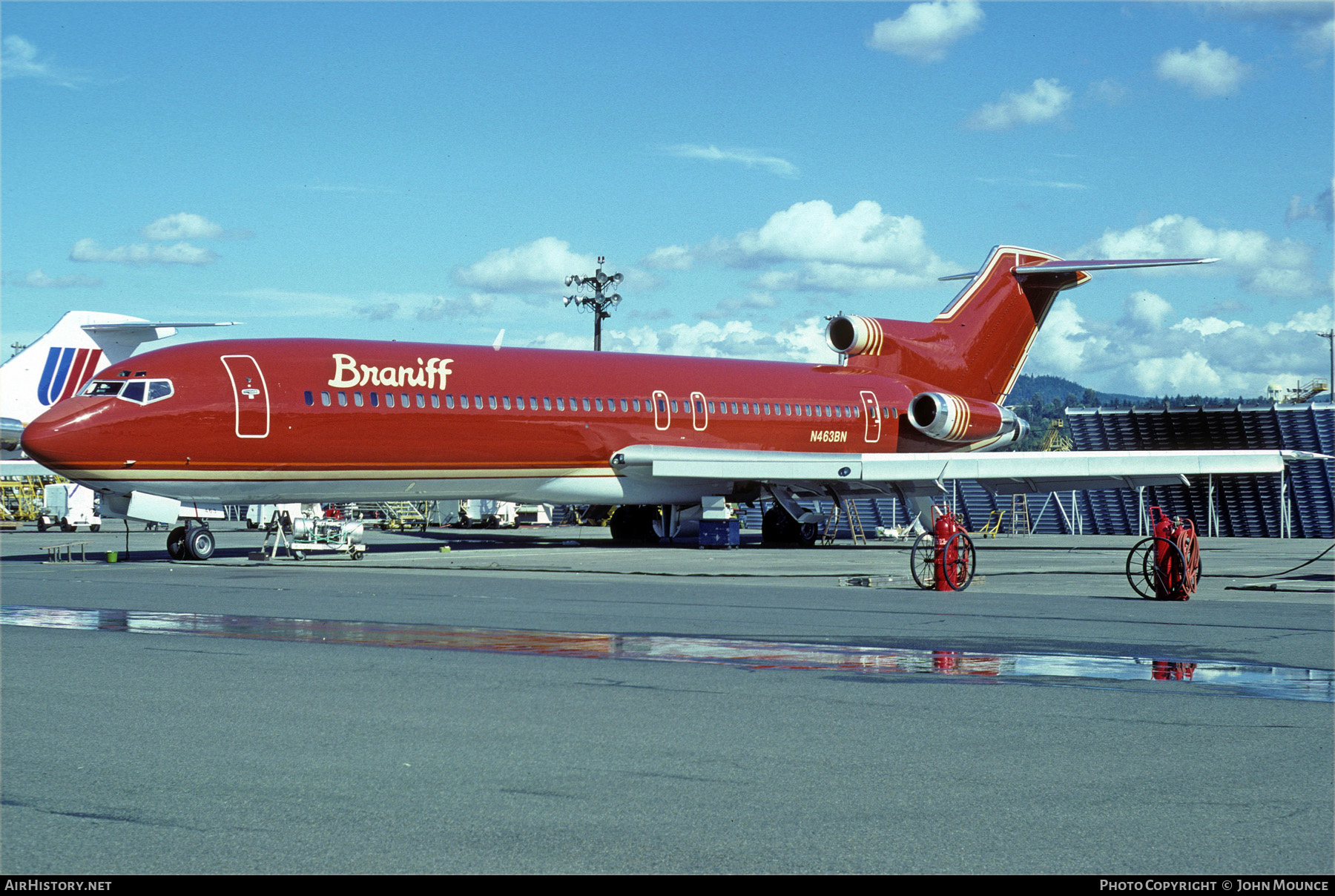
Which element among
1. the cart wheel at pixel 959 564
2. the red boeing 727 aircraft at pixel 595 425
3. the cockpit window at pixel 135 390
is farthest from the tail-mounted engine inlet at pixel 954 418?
the cockpit window at pixel 135 390

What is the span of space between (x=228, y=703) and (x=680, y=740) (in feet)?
10.8

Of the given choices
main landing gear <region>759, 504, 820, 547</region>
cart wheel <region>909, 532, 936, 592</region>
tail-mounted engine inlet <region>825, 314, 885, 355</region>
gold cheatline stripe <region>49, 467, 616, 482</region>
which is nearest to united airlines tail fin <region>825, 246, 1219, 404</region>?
tail-mounted engine inlet <region>825, 314, 885, 355</region>

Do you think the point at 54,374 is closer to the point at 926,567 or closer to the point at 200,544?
the point at 200,544

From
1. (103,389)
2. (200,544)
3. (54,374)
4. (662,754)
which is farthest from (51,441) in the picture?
(54,374)

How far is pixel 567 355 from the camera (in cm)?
3484

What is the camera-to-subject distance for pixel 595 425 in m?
33.8

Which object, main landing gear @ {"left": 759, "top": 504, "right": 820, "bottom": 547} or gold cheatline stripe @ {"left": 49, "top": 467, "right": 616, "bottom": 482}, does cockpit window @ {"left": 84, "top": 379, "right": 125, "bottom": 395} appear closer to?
gold cheatline stripe @ {"left": 49, "top": 467, "right": 616, "bottom": 482}

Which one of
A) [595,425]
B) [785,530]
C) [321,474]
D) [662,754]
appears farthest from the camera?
[785,530]

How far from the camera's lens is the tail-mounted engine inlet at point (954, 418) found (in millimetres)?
41406

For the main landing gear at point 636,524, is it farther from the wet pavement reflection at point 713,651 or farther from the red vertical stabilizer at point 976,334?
the wet pavement reflection at point 713,651

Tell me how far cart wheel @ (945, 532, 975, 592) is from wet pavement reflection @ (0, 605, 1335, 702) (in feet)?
26.4

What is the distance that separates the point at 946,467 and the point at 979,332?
39.1 ft

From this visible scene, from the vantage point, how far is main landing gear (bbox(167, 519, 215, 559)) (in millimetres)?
28078

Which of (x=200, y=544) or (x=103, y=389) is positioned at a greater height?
(x=103, y=389)
